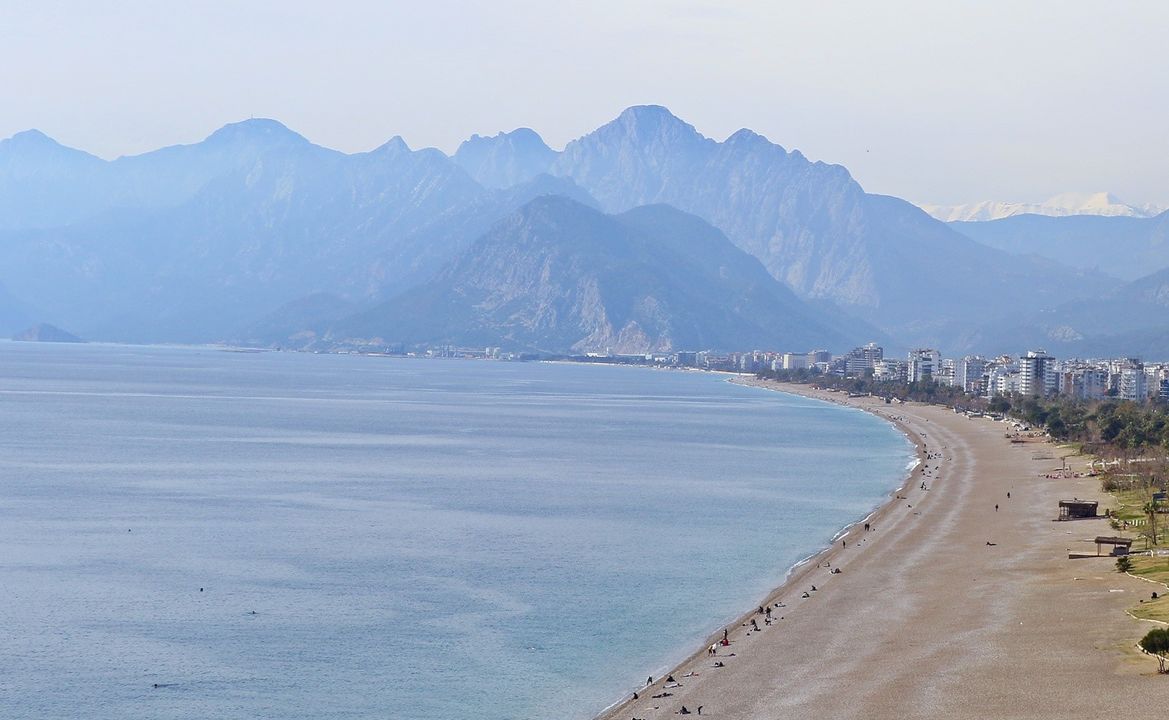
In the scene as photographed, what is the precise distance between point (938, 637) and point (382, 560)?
2232 cm

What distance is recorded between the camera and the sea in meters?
39.0

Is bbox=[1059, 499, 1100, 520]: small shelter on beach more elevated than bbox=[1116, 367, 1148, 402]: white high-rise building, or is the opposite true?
bbox=[1116, 367, 1148, 402]: white high-rise building

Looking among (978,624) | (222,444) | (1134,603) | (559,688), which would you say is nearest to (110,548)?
(559,688)

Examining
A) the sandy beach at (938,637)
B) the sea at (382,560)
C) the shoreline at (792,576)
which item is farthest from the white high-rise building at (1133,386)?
the sandy beach at (938,637)

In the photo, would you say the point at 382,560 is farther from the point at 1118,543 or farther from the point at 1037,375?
→ the point at 1037,375

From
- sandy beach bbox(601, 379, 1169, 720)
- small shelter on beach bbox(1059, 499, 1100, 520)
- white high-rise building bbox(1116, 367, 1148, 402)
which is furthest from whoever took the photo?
white high-rise building bbox(1116, 367, 1148, 402)

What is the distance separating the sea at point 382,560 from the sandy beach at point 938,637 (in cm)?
231

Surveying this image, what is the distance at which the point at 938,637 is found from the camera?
42.9 metres

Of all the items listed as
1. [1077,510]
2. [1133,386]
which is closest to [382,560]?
[1077,510]

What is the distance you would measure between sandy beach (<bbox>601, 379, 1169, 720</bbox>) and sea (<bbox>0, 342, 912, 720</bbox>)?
2.31m

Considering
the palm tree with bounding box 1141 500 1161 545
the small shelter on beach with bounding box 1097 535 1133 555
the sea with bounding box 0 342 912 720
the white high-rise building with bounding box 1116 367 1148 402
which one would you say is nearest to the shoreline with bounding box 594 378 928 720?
the sea with bounding box 0 342 912 720

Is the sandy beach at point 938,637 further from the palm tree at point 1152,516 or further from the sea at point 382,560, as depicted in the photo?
the sea at point 382,560

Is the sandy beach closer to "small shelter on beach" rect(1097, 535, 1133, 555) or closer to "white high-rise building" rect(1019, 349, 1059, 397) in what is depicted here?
"small shelter on beach" rect(1097, 535, 1133, 555)

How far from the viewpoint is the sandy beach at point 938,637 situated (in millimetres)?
35562
